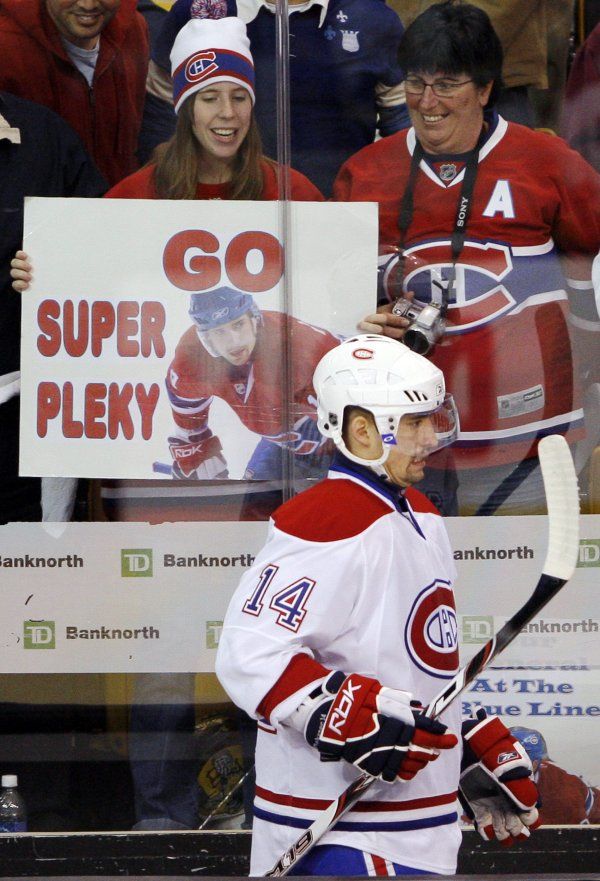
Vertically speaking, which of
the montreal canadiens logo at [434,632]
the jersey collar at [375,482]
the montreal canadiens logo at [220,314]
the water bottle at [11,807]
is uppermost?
the montreal canadiens logo at [220,314]

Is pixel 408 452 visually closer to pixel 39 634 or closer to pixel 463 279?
pixel 463 279

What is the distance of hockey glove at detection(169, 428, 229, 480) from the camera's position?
4.18m

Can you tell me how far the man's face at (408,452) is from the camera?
9.46 ft

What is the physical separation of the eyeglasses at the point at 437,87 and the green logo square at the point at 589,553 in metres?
1.42

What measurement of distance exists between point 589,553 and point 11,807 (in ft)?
6.35

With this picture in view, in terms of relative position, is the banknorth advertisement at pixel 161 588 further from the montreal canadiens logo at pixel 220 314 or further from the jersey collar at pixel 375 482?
the jersey collar at pixel 375 482

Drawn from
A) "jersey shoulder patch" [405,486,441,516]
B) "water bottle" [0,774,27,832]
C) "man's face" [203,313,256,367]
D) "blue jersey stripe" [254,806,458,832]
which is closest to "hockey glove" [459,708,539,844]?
"blue jersey stripe" [254,806,458,832]

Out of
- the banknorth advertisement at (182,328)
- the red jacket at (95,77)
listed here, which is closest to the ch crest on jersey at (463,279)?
the banknorth advertisement at (182,328)

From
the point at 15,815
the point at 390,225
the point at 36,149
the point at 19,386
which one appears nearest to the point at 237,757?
the point at 15,815

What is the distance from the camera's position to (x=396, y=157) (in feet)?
13.6

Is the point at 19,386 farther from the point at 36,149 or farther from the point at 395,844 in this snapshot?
the point at 395,844

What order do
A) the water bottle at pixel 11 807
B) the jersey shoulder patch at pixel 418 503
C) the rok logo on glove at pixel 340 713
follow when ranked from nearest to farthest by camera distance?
the rok logo on glove at pixel 340 713, the jersey shoulder patch at pixel 418 503, the water bottle at pixel 11 807

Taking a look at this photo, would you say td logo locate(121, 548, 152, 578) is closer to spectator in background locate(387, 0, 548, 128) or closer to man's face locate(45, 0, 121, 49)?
man's face locate(45, 0, 121, 49)

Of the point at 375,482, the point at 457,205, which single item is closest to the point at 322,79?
the point at 457,205
